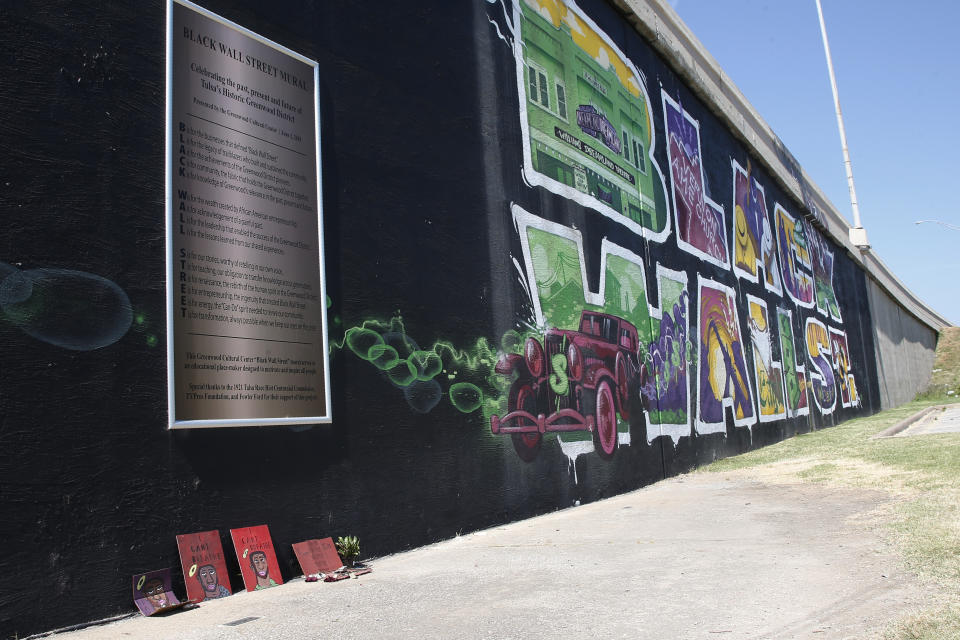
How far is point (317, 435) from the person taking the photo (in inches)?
220

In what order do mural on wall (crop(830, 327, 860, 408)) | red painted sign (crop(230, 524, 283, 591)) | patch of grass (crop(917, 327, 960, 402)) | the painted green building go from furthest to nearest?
patch of grass (crop(917, 327, 960, 402))
mural on wall (crop(830, 327, 860, 408))
the painted green building
red painted sign (crop(230, 524, 283, 591))

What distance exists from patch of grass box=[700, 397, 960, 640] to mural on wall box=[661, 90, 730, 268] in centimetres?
369

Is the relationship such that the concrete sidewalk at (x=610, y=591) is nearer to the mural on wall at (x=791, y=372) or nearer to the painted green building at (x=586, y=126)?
the painted green building at (x=586, y=126)

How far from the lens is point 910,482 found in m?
7.65

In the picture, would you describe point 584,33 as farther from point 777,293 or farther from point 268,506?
point 777,293

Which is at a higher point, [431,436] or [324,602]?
[431,436]

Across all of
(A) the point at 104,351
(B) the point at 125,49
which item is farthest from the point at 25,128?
(A) the point at 104,351

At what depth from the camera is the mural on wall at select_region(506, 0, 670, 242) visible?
909 centimetres

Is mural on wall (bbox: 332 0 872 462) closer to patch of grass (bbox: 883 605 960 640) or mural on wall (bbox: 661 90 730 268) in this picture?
mural on wall (bbox: 661 90 730 268)

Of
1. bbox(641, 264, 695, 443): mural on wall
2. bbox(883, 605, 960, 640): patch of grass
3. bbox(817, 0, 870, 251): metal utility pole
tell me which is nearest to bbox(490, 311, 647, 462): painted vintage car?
bbox(641, 264, 695, 443): mural on wall

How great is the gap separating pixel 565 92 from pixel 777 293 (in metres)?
11.3

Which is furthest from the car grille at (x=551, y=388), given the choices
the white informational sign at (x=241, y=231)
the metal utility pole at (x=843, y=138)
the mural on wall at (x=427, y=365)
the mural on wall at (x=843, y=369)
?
the metal utility pole at (x=843, y=138)

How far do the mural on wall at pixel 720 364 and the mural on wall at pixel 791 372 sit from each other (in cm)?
373

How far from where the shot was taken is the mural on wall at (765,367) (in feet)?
53.7
